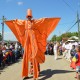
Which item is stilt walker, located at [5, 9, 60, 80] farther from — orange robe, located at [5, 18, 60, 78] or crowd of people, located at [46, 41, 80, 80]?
crowd of people, located at [46, 41, 80, 80]

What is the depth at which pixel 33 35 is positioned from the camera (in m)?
11.1

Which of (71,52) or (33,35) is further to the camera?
(71,52)

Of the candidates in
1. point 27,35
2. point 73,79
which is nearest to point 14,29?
point 27,35

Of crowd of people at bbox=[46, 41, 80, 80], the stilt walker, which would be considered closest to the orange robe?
the stilt walker

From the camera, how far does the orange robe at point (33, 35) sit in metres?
10.9

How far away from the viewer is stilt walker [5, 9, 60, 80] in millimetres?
10930

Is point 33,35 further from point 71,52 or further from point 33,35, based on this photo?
point 71,52

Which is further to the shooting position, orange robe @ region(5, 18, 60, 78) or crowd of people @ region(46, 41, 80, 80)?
orange robe @ region(5, 18, 60, 78)

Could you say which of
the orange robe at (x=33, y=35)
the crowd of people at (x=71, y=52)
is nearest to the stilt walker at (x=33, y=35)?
the orange robe at (x=33, y=35)

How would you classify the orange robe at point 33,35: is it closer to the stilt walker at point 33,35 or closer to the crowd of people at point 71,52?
the stilt walker at point 33,35

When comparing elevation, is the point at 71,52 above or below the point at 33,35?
below

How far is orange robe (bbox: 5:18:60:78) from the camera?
10.9 meters

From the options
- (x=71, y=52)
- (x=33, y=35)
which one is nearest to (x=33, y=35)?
(x=33, y=35)

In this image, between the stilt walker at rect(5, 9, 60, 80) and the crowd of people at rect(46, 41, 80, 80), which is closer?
the crowd of people at rect(46, 41, 80, 80)
